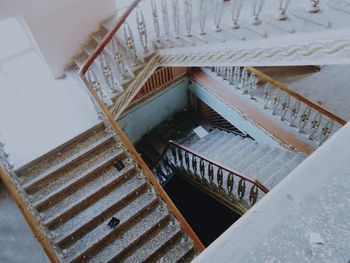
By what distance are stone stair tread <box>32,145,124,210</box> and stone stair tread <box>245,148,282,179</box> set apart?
2225 millimetres

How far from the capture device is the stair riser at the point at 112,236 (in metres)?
3.64

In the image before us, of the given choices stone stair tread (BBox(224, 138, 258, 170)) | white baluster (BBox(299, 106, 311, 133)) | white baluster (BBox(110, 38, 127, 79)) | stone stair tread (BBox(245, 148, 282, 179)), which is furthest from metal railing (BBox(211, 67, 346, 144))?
white baluster (BBox(110, 38, 127, 79))

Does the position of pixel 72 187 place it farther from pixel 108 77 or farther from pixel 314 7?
pixel 314 7

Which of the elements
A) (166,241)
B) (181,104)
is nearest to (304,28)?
(166,241)

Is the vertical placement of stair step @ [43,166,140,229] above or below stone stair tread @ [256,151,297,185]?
above

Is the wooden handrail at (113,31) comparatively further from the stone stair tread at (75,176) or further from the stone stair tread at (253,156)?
the stone stair tread at (253,156)

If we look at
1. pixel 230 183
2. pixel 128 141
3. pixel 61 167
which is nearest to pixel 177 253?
pixel 230 183

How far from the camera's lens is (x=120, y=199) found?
13.0 feet

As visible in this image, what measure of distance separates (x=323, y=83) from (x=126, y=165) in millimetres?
3966

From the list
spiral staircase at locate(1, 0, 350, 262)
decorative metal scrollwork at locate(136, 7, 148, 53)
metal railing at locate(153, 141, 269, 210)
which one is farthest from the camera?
metal railing at locate(153, 141, 269, 210)

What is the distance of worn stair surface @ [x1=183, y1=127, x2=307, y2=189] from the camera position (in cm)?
445

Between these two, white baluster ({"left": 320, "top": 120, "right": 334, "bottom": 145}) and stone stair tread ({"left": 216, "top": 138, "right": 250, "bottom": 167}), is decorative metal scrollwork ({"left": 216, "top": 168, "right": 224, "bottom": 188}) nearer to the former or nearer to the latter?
stone stair tread ({"left": 216, "top": 138, "right": 250, "bottom": 167})

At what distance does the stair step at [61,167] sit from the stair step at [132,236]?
3.97 feet

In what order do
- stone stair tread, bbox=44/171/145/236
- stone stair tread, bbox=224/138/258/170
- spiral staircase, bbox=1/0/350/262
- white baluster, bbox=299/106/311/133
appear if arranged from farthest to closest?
1. stone stair tread, bbox=224/138/258/170
2. white baluster, bbox=299/106/311/133
3. stone stair tread, bbox=44/171/145/236
4. spiral staircase, bbox=1/0/350/262
